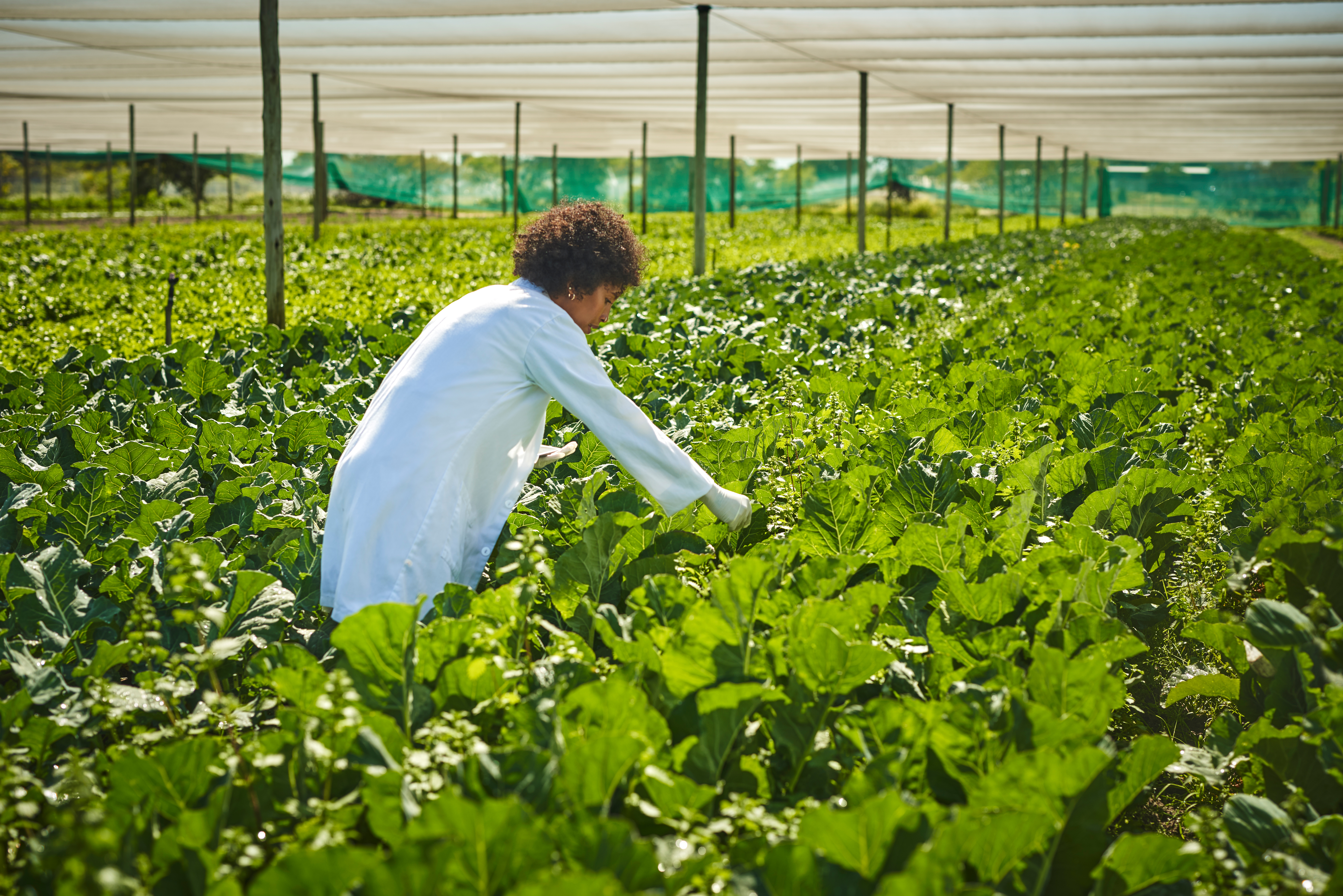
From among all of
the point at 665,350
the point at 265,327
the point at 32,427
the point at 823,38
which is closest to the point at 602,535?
the point at 32,427

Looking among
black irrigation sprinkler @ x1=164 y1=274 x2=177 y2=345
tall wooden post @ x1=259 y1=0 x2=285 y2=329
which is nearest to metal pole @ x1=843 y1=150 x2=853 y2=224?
tall wooden post @ x1=259 y1=0 x2=285 y2=329

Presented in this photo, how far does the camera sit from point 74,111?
876 inches

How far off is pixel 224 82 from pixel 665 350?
521 inches

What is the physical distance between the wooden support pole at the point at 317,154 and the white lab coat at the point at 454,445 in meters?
13.9

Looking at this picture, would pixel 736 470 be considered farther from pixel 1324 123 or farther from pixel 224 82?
pixel 1324 123

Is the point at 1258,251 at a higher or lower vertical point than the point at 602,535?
higher

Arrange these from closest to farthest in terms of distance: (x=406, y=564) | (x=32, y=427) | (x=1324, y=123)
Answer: (x=406, y=564) < (x=32, y=427) < (x=1324, y=123)

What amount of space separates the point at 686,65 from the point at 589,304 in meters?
11.1

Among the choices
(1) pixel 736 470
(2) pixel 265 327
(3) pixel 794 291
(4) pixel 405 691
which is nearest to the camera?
(4) pixel 405 691

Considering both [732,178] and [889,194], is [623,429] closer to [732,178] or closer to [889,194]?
[732,178]

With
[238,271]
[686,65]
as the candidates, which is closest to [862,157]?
[686,65]

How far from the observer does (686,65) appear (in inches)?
519

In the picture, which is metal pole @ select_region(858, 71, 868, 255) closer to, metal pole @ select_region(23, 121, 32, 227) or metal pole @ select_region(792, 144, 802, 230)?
metal pole @ select_region(792, 144, 802, 230)

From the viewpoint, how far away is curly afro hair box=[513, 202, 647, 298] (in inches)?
121
